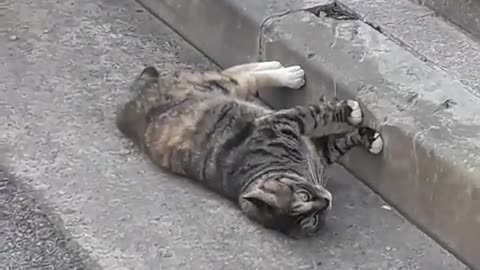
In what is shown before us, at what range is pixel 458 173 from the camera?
14.2 feet

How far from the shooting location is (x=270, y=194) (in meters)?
4.43

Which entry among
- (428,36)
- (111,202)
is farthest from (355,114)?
(111,202)

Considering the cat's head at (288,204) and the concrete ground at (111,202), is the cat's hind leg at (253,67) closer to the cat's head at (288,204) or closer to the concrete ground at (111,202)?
the concrete ground at (111,202)

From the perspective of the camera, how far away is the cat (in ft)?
14.6

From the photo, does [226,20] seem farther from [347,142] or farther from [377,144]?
[377,144]

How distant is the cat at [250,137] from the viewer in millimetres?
4461

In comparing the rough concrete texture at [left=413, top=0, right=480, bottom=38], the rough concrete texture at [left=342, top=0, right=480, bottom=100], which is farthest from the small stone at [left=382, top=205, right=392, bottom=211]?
the rough concrete texture at [left=413, top=0, right=480, bottom=38]

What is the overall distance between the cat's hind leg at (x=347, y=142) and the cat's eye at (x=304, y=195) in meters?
0.41

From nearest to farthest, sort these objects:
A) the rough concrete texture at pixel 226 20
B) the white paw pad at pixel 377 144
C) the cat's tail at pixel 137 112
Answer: the white paw pad at pixel 377 144, the cat's tail at pixel 137 112, the rough concrete texture at pixel 226 20

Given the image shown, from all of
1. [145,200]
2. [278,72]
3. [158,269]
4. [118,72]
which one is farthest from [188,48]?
[158,269]

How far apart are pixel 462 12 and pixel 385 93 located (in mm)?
923

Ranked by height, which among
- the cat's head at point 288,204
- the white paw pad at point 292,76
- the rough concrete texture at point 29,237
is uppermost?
the white paw pad at point 292,76

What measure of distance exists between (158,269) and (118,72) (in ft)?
4.86

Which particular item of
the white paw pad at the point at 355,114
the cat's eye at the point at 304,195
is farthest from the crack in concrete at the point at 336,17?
the cat's eye at the point at 304,195
